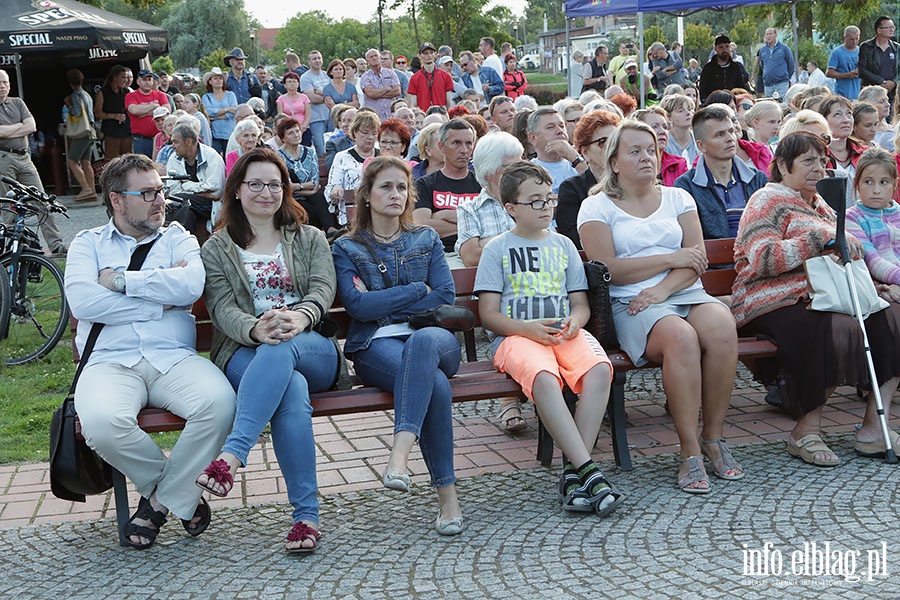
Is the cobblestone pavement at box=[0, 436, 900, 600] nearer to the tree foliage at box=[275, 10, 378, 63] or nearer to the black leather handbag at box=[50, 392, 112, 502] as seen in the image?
the black leather handbag at box=[50, 392, 112, 502]

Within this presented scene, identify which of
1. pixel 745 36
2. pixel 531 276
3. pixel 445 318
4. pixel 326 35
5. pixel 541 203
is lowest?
pixel 445 318

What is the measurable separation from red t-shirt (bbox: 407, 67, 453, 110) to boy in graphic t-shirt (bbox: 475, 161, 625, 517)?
1190 centimetres

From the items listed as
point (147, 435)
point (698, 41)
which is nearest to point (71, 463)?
point (147, 435)

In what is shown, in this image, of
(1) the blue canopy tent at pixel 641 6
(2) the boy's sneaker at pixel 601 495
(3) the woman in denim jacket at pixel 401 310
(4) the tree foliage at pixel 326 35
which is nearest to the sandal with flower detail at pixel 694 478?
(2) the boy's sneaker at pixel 601 495

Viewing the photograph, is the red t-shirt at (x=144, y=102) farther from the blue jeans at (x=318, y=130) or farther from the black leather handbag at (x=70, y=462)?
the black leather handbag at (x=70, y=462)

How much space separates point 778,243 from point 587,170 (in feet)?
4.68

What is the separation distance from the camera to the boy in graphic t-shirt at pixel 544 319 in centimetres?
464

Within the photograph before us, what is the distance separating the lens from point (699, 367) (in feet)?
16.1

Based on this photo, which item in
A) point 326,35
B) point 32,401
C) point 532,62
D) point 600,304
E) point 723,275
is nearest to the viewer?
point 600,304

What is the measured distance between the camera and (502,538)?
4301 millimetres

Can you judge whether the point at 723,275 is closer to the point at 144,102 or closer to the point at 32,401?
the point at 32,401

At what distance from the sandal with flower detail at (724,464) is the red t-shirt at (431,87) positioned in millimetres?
12390

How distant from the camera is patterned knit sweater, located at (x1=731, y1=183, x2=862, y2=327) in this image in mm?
5332

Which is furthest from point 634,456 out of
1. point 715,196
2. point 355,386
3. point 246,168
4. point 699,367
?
point 246,168
